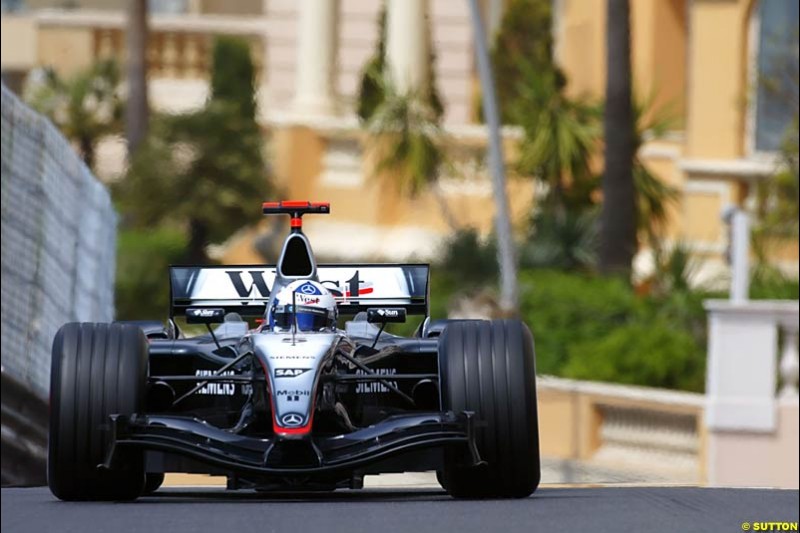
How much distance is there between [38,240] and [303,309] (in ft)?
23.5

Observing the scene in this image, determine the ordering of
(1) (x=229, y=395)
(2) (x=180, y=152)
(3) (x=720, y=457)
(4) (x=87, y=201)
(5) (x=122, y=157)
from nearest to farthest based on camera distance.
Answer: (1) (x=229, y=395) → (4) (x=87, y=201) → (3) (x=720, y=457) → (2) (x=180, y=152) → (5) (x=122, y=157)

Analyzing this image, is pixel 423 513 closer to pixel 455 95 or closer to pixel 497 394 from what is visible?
pixel 497 394

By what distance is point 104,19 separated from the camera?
51250mm

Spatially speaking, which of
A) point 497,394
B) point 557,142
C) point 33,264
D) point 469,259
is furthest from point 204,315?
point 557,142

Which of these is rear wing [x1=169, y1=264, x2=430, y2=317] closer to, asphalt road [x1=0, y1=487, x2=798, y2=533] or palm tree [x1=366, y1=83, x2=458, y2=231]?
asphalt road [x1=0, y1=487, x2=798, y2=533]

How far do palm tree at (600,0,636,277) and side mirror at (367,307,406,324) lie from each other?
20797 millimetres

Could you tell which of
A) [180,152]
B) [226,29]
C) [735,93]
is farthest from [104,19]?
[735,93]

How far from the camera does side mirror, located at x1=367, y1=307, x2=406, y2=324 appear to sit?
14.7 m

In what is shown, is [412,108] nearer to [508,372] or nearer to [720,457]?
[720,457]

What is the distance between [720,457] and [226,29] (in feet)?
85.7

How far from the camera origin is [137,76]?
4638 centimetres

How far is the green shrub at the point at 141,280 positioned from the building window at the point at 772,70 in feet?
29.9

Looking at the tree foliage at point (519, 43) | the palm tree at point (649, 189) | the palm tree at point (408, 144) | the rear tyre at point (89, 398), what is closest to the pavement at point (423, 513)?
the rear tyre at point (89, 398)

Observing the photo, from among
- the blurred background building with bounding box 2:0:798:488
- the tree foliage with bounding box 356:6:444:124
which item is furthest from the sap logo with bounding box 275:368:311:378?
the tree foliage with bounding box 356:6:444:124
